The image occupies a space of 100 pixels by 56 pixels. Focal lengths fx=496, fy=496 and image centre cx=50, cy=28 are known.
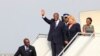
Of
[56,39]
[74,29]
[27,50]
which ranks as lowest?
[27,50]

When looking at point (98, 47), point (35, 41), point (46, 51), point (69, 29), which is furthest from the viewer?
point (35, 41)

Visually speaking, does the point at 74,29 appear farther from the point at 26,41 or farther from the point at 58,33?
the point at 26,41

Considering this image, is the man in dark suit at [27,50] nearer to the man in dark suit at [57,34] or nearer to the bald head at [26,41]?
the bald head at [26,41]

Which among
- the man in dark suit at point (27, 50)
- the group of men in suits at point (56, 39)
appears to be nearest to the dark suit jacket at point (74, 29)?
the group of men in suits at point (56, 39)

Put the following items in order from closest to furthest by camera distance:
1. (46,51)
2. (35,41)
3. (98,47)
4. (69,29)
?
(98,47) < (69,29) < (46,51) < (35,41)

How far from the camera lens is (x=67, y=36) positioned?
55.8 feet

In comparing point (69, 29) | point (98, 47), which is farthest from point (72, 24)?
point (98, 47)

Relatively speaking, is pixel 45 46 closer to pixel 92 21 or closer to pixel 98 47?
pixel 92 21

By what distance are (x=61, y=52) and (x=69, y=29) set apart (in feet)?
3.34

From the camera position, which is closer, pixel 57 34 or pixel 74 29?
pixel 74 29

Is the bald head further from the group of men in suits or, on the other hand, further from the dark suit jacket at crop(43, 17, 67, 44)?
the dark suit jacket at crop(43, 17, 67, 44)

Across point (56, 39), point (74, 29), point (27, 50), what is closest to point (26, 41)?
point (27, 50)

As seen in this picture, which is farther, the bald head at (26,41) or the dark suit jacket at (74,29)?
the dark suit jacket at (74,29)

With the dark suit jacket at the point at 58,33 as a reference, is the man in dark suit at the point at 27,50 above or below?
below
